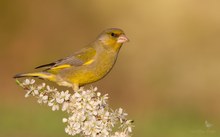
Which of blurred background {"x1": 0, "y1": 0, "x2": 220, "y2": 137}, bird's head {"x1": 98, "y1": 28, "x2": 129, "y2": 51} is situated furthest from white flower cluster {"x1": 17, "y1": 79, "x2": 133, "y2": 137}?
blurred background {"x1": 0, "y1": 0, "x2": 220, "y2": 137}

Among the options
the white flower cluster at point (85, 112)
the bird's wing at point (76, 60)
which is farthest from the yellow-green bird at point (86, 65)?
the white flower cluster at point (85, 112)

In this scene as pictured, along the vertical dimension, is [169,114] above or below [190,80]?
below

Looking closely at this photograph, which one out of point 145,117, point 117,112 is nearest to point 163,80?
point 145,117

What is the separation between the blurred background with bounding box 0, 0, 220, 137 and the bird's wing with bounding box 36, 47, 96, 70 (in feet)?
25.7

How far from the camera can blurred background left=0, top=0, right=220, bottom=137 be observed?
15289 millimetres

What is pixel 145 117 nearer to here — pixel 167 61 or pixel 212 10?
pixel 167 61

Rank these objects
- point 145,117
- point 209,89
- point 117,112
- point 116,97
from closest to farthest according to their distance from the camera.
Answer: point 117,112 < point 145,117 < point 116,97 < point 209,89

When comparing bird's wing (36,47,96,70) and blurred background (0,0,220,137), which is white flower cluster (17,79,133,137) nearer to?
bird's wing (36,47,96,70)

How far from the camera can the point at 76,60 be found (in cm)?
613

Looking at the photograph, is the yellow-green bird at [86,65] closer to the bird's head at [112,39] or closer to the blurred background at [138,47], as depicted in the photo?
the bird's head at [112,39]

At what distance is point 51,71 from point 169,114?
8657mm

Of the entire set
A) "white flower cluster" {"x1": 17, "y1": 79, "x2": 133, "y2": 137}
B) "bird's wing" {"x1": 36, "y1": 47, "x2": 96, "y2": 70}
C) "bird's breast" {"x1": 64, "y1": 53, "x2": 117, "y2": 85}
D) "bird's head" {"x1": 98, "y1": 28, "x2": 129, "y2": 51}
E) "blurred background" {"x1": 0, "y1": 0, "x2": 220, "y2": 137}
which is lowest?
"white flower cluster" {"x1": 17, "y1": 79, "x2": 133, "y2": 137}

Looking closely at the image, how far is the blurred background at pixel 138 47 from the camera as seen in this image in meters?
15.3

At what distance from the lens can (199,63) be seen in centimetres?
1741
